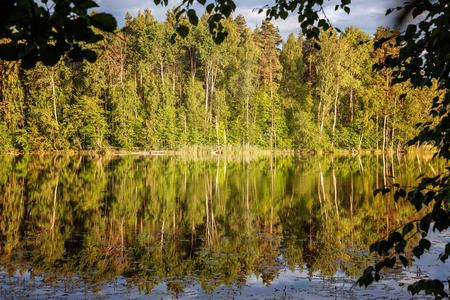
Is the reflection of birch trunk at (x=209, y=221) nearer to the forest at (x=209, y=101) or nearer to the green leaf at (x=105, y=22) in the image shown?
the green leaf at (x=105, y=22)

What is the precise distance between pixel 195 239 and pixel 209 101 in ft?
182

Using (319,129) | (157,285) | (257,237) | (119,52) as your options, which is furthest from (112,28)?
(119,52)

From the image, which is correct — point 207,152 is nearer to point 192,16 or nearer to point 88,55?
point 192,16

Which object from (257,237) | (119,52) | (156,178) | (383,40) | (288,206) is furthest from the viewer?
(119,52)

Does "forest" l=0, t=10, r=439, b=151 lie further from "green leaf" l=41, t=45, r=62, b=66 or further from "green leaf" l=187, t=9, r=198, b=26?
"green leaf" l=41, t=45, r=62, b=66

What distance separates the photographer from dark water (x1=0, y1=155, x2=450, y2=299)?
33.0 ft

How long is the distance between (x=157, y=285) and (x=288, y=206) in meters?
11.0

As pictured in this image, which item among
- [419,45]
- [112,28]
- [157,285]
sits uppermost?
[419,45]

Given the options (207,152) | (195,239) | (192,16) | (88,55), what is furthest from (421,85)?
(207,152)

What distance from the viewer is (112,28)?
1.59 m

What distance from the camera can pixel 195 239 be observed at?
567 inches

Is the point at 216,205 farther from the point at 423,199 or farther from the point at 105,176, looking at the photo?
the point at 423,199

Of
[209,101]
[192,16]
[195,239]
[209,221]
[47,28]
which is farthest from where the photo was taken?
[209,101]

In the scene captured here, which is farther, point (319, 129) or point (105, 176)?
point (319, 129)
